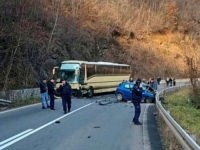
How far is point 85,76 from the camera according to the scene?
34.5m

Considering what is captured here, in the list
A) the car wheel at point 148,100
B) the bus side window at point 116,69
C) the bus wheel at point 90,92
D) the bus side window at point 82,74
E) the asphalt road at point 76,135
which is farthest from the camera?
the bus side window at point 116,69

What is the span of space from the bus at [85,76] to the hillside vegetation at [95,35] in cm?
251

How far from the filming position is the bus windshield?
110 feet

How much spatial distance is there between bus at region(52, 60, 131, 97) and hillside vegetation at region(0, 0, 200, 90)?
2.51 m

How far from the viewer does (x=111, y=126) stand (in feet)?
45.0

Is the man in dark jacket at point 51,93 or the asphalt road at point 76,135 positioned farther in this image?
the man in dark jacket at point 51,93

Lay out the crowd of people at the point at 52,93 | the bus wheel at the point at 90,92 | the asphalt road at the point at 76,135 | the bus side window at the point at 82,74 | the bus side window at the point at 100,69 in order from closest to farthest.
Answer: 1. the asphalt road at the point at 76,135
2. the crowd of people at the point at 52,93
3. the bus side window at the point at 82,74
4. the bus wheel at the point at 90,92
5. the bus side window at the point at 100,69

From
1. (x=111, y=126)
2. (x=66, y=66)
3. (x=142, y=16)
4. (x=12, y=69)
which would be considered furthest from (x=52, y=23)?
(x=142, y=16)

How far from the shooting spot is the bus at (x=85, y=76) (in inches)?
1319

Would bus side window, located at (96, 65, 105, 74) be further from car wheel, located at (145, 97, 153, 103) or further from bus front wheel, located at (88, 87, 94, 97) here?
car wheel, located at (145, 97, 153, 103)

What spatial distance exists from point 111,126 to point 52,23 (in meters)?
31.0

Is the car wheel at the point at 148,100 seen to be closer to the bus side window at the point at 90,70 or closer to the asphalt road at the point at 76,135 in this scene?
the bus side window at the point at 90,70

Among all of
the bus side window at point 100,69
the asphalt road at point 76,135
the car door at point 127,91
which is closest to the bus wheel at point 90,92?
the bus side window at point 100,69

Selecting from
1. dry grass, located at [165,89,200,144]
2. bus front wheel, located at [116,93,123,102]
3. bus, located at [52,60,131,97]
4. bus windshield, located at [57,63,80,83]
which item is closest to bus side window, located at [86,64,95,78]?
bus, located at [52,60,131,97]
